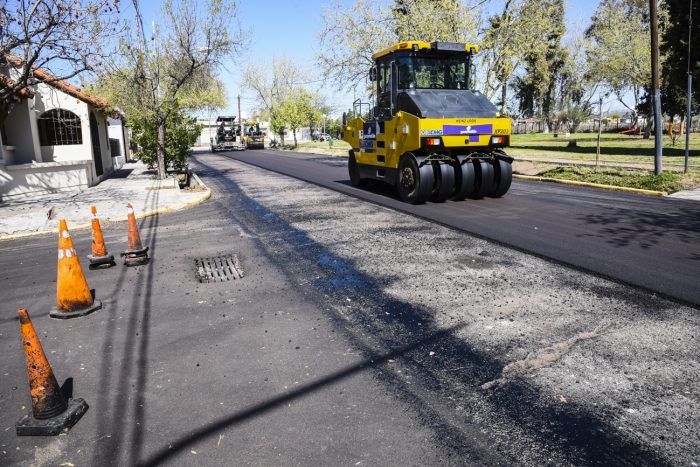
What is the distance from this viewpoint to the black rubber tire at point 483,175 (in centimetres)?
1116

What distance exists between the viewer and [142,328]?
452 centimetres

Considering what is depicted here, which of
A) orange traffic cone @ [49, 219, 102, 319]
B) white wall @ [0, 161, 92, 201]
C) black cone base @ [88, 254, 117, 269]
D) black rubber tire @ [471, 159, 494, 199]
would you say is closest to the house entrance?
white wall @ [0, 161, 92, 201]

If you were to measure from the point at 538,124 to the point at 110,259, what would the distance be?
72848 millimetres

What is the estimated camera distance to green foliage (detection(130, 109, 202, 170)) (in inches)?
779

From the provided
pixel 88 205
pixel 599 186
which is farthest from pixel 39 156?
pixel 599 186

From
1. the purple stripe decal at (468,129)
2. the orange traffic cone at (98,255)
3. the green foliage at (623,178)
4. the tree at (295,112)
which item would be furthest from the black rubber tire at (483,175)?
the tree at (295,112)

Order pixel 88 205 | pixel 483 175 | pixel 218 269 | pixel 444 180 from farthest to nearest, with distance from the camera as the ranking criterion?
1. pixel 88 205
2. pixel 483 175
3. pixel 444 180
4. pixel 218 269

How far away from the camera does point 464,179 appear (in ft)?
35.7

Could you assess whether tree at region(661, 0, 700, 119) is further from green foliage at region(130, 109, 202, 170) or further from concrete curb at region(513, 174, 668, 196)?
green foliage at region(130, 109, 202, 170)

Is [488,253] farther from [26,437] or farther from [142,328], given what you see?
[26,437]

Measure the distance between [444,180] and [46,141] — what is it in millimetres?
14242

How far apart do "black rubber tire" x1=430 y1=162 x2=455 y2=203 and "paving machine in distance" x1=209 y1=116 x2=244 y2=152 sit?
1617 inches

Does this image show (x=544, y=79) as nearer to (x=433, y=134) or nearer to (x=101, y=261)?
(x=433, y=134)

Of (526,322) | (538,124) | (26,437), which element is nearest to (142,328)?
(26,437)
